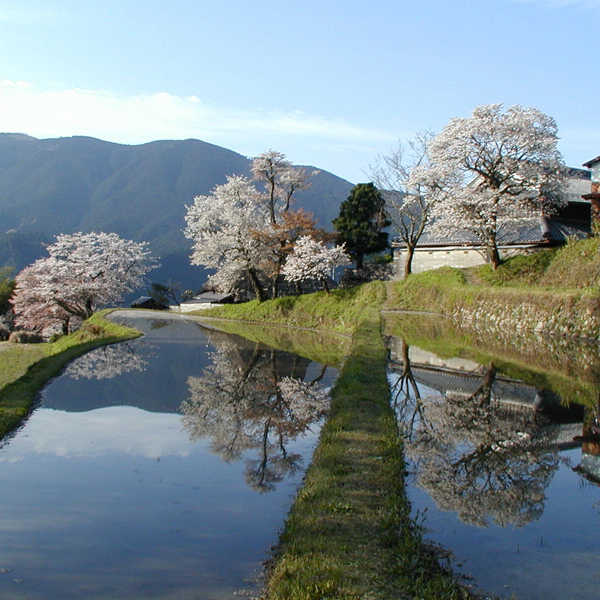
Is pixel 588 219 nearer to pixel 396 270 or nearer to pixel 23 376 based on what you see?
pixel 396 270

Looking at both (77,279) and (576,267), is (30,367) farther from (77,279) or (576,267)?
(77,279)

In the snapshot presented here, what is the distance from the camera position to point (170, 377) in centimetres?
1457

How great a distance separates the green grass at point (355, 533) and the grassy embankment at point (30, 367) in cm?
559

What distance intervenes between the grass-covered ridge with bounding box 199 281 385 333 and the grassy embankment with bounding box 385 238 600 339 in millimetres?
1356

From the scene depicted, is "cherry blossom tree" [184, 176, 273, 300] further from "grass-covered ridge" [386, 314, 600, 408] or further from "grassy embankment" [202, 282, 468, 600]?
"grassy embankment" [202, 282, 468, 600]

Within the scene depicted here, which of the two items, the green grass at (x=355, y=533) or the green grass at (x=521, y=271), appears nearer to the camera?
the green grass at (x=355, y=533)

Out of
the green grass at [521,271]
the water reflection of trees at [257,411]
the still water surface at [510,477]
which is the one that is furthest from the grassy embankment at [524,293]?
the water reflection of trees at [257,411]

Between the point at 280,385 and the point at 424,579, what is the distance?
29.5 ft

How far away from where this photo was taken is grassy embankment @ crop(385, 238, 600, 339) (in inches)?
758

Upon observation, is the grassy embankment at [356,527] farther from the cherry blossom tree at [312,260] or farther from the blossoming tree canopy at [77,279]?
the blossoming tree canopy at [77,279]

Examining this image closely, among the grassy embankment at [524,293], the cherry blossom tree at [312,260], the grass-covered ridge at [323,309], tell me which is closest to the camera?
the grassy embankment at [524,293]

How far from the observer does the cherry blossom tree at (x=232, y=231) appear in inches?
1503

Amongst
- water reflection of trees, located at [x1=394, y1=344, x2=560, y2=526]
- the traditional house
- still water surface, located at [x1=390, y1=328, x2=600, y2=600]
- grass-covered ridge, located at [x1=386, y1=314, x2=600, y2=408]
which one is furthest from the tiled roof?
water reflection of trees, located at [x1=394, y1=344, x2=560, y2=526]

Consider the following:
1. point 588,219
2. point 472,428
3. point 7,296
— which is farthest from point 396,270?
point 7,296
